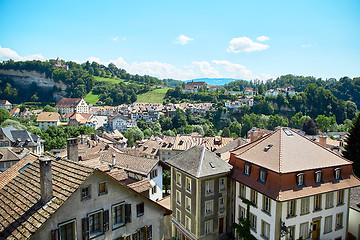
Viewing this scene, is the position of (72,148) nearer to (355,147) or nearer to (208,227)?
(208,227)

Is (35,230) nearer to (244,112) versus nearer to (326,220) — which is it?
(326,220)

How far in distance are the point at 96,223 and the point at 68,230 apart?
1263 mm

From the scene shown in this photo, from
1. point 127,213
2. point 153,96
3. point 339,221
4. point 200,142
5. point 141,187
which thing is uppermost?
point 153,96

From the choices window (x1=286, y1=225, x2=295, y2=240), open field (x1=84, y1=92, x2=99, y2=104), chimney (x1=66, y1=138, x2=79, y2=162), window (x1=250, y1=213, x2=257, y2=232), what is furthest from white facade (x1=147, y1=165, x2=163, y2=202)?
open field (x1=84, y1=92, x2=99, y2=104)

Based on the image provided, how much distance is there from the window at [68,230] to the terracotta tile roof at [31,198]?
1.00 m

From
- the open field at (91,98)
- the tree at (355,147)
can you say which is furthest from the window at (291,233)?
the open field at (91,98)

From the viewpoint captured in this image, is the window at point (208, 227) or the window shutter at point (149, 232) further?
the window at point (208, 227)

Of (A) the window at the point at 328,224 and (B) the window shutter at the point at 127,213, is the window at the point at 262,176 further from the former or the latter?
(B) the window shutter at the point at 127,213

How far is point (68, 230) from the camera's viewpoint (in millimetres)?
9969

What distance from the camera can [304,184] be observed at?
19.4 metres

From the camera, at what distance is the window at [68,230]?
9766 mm

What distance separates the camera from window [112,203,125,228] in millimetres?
11461

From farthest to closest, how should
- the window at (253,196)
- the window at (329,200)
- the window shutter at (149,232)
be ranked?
the window at (253,196) < the window at (329,200) < the window shutter at (149,232)

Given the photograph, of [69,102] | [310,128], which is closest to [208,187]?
[310,128]
